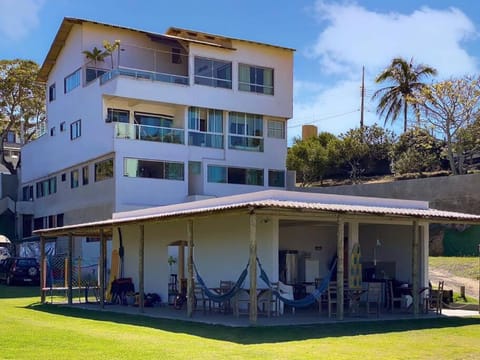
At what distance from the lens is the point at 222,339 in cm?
1348

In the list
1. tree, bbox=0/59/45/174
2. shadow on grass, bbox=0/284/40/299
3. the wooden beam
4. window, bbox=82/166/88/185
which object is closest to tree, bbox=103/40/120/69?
window, bbox=82/166/88/185

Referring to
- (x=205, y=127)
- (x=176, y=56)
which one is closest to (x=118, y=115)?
(x=205, y=127)

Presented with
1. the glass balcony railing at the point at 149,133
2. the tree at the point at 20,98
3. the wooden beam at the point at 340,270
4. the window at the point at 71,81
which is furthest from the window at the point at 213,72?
the wooden beam at the point at 340,270

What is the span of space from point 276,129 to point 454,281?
1739cm

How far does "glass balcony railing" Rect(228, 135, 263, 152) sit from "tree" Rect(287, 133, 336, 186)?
12.0 metres

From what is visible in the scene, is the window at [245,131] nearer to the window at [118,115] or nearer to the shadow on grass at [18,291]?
the window at [118,115]

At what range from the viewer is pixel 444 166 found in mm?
47031

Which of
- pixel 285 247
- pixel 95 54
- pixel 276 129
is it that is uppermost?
pixel 95 54

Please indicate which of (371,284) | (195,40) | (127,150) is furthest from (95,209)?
(371,284)

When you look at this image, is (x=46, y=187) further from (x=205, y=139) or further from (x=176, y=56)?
(x=205, y=139)

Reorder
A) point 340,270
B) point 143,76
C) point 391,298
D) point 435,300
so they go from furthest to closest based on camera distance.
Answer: point 143,76, point 391,298, point 435,300, point 340,270

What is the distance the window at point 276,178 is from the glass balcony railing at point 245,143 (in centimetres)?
148

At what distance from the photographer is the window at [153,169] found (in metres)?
35.7

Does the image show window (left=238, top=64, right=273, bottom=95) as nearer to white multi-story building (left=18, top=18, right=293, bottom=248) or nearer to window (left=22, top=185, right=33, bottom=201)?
white multi-story building (left=18, top=18, right=293, bottom=248)
